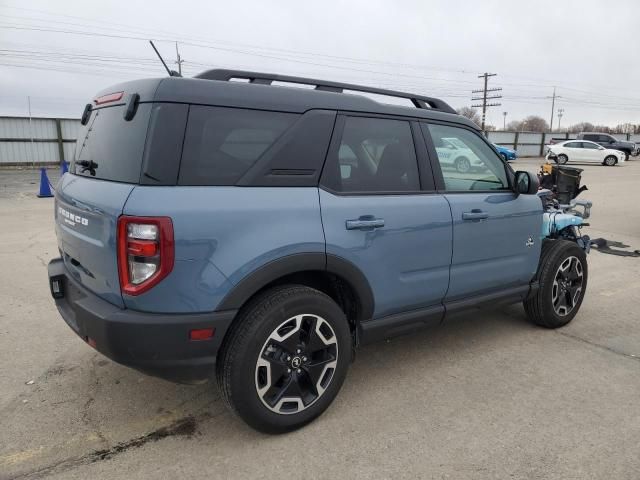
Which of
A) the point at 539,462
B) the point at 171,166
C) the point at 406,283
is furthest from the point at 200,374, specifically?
the point at 539,462

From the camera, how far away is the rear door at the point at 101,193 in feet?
7.86

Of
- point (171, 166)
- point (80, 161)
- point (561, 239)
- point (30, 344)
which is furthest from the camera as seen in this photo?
point (561, 239)

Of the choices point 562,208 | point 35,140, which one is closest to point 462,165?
point 562,208

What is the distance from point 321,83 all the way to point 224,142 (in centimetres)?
87

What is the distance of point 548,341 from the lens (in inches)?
163

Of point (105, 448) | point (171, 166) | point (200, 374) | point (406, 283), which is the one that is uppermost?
point (171, 166)

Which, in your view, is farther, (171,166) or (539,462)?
(539,462)

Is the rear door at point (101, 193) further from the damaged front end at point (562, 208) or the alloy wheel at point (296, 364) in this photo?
the damaged front end at point (562, 208)

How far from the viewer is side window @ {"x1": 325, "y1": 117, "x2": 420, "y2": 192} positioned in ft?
9.61

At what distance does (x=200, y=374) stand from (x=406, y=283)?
4.56 ft

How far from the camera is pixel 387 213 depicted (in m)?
3.00

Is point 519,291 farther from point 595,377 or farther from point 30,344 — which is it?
point 30,344

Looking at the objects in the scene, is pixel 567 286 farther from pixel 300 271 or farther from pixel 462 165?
pixel 300 271

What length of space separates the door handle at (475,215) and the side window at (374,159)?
42cm
